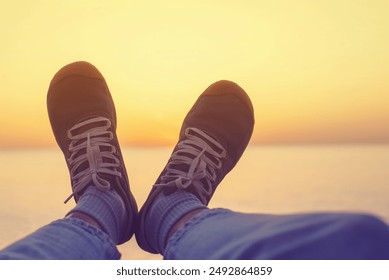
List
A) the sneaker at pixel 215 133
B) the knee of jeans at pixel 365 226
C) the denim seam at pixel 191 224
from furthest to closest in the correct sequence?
1. the sneaker at pixel 215 133
2. the denim seam at pixel 191 224
3. the knee of jeans at pixel 365 226

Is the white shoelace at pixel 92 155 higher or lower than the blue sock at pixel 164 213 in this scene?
higher

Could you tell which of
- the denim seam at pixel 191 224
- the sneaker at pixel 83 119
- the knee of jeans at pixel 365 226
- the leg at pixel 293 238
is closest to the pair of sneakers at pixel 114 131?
the sneaker at pixel 83 119

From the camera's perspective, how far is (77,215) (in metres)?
0.78

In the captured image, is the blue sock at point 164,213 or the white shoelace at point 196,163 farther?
the white shoelace at point 196,163

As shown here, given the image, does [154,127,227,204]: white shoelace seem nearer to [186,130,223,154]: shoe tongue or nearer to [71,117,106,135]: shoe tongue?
[186,130,223,154]: shoe tongue

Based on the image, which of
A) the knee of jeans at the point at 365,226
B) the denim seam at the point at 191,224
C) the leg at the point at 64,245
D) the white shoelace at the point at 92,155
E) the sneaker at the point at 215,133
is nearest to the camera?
the knee of jeans at the point at 365,226

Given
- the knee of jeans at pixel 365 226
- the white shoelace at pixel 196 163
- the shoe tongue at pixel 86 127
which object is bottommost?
the white shoelace at pixel 196 163

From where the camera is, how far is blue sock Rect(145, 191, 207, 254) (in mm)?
834

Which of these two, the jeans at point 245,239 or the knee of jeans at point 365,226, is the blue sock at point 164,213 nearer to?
the jeans at point 245,239

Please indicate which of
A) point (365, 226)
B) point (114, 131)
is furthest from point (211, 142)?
point (365, 226)

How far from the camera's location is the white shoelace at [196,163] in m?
1.05

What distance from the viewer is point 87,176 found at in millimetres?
1031
